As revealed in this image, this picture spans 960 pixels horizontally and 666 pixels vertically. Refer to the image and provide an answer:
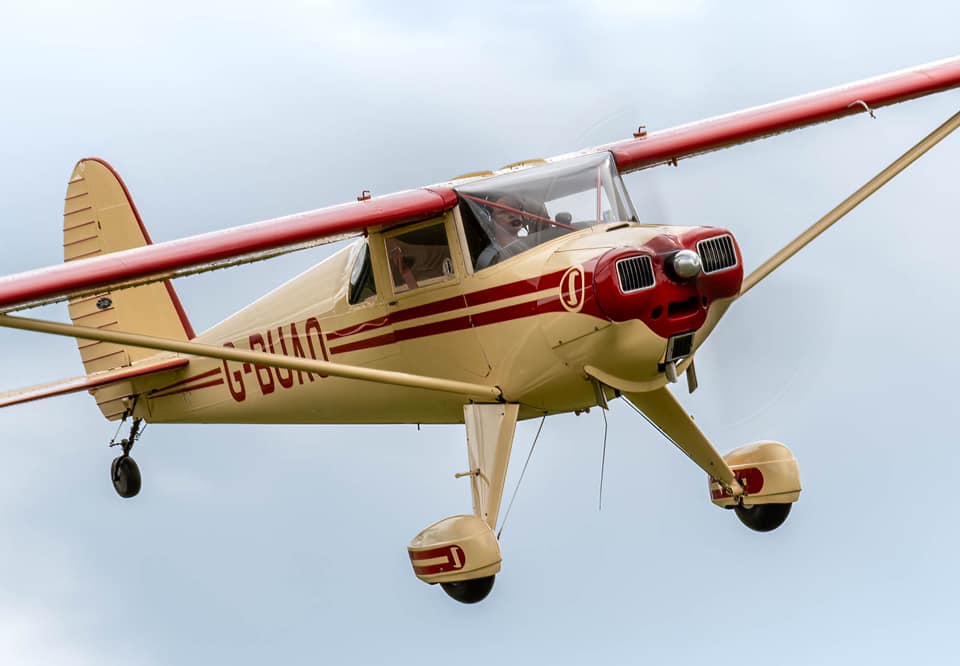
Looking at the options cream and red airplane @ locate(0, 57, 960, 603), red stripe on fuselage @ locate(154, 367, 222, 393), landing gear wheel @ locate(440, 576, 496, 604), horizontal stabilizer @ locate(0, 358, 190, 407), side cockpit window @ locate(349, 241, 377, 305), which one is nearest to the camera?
cream and red airplane @ locate(0, 57, 960, 603)

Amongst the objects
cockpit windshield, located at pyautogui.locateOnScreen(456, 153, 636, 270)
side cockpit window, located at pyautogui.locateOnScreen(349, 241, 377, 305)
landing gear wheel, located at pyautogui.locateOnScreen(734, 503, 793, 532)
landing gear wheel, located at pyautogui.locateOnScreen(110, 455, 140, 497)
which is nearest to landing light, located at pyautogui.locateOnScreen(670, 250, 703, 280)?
cockpit windshield, located at pyautogui.locateOnScreen(456, 153, 636, 270)

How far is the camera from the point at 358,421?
14234 millimetres

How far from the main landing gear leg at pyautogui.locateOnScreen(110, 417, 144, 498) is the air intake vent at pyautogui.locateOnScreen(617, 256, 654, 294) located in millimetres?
6508

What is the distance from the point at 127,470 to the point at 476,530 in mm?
5308

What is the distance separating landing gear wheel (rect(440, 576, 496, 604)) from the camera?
40.3 feet

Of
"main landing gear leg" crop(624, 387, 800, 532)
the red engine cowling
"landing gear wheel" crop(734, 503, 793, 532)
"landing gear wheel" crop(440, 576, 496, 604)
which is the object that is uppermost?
the red engine cowling

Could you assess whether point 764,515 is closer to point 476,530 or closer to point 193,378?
point 476,530

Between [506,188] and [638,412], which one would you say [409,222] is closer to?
[506,188]

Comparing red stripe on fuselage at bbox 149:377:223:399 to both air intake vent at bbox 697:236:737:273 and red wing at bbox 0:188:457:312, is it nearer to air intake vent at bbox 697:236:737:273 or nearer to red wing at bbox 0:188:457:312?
red wing at bbox 0:188:457:312

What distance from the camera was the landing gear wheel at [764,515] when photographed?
13.9 m

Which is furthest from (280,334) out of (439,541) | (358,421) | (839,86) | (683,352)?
(839,86)

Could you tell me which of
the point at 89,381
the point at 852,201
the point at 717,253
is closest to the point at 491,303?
the point at 717,253

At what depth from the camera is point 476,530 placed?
12.2m

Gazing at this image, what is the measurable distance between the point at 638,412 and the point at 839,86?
144 inches
